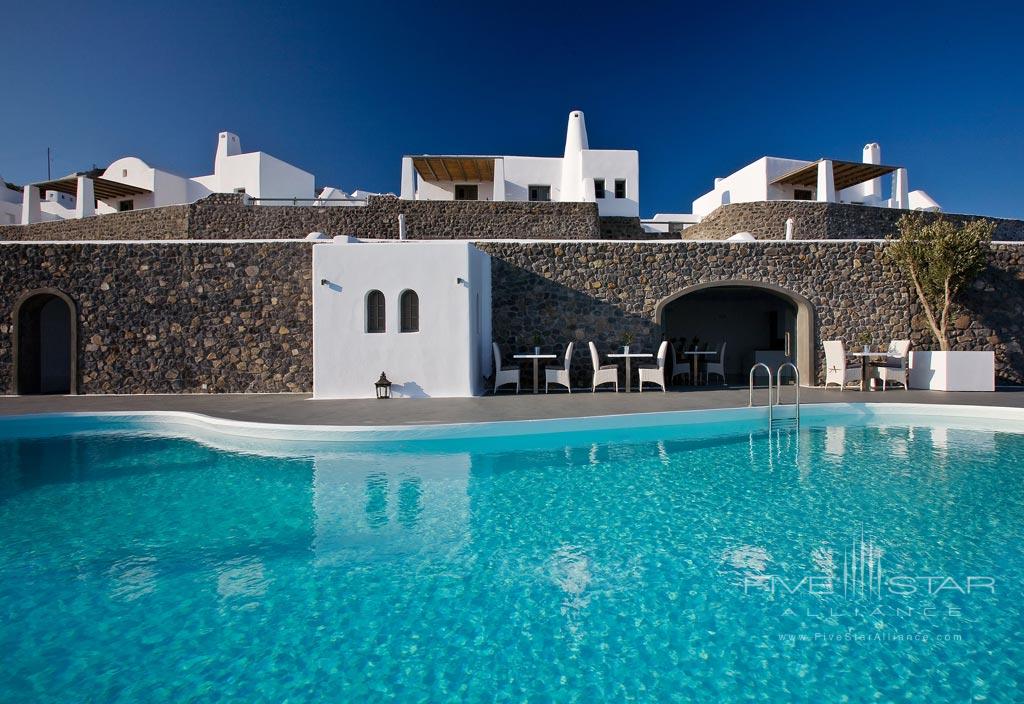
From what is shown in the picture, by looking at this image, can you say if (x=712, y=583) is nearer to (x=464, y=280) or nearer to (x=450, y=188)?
(x=464, y=280)

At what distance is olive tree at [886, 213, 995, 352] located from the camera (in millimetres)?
11500

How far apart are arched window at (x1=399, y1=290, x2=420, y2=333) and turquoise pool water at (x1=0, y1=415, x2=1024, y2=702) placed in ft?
16.4

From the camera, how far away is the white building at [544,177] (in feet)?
74.4

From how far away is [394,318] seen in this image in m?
10.7

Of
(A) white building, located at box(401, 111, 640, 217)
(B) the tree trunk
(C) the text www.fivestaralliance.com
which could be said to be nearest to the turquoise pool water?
(C) the text www.fivestaralliance.com

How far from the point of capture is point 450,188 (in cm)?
2588

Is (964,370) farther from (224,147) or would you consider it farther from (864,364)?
(224,147)

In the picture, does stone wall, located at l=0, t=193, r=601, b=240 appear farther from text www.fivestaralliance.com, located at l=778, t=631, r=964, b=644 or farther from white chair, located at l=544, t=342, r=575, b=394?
text www.fivestaralliance.com, located at l=778, t=631, r=964, b=644

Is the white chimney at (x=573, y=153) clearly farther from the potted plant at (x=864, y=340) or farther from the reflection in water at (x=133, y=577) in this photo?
the reflection in water at (x=133, y=577)

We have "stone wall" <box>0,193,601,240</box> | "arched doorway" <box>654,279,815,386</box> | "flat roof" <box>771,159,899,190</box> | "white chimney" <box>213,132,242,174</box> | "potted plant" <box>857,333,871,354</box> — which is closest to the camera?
"potted plant" <box>857,333,871,354</box>

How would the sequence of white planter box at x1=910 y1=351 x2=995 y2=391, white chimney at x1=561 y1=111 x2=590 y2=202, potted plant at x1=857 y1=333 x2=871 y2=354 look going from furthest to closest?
white chimney at x1=561 y1=111 x2=590 y2=202 < potted plant at x1=857 y1=333 x2=871 y2=354 < white planter box at x1=910 y1=351 x2=995 y2=391

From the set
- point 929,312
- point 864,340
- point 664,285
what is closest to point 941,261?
point 929,312

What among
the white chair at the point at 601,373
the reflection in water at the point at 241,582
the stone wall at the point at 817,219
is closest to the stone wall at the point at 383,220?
the stone wall at the point at 817,219

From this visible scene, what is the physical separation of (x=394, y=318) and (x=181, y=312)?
17.0ft
